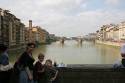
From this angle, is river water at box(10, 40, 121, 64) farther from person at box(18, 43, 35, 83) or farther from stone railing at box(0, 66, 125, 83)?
person at box(18, 43, 35, 83)

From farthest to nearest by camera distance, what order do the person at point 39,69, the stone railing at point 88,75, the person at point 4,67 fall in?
the stone railing at point 88,75 < the person at point 39,69 < the person at point 4,67

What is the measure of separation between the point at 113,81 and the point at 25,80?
5.39 feet

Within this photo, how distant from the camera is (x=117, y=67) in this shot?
238 inches

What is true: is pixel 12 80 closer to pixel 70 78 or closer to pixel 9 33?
pixel 70 78

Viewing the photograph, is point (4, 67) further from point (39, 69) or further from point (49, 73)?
point (49, 73)

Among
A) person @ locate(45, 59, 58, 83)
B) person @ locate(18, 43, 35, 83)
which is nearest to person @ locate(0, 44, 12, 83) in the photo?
person @ locate(18, 43, 35, 83)

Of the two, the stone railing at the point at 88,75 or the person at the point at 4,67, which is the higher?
the person at the point at 4,67

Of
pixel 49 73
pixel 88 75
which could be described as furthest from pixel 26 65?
pixel 88 75

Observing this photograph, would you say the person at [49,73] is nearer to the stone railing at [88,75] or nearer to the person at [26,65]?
the stone railing at [88,75]

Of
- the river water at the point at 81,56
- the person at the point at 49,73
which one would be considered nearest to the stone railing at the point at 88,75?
the person at the point at 49,73

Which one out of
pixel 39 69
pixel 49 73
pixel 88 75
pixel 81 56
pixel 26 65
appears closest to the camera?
pixel 26 65

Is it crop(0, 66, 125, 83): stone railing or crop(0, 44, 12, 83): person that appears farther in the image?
crop(0, 66, 125, 83): stone railing

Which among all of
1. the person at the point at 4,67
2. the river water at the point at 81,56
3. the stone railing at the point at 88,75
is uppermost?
the person at the point at 4,67

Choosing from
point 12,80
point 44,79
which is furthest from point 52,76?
point 12,80
